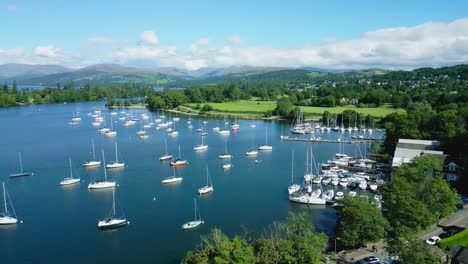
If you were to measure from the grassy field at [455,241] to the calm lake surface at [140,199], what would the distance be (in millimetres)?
7500

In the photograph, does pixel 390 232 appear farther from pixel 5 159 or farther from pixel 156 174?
pixel 5 159

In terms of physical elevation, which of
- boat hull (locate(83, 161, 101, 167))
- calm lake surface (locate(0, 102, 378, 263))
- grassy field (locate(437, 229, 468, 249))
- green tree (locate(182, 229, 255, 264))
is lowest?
calm lake surface (locate(0, 102, 378, 263))

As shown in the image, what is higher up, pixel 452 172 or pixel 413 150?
pixel 413 150

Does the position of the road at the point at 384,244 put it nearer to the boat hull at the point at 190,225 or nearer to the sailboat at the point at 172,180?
the boat hull at the point at 190,225

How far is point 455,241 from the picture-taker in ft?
65.5

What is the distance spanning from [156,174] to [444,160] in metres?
25.8

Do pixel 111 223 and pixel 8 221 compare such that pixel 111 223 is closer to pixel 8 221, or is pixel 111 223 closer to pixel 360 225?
pixel 8 221

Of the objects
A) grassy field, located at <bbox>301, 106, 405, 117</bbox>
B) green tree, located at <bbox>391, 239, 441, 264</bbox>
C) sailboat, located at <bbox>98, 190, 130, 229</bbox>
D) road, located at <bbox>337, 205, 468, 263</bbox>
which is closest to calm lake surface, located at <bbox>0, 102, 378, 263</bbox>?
sailboat, located at <bbox>98, 190, 130, 229</bbox>

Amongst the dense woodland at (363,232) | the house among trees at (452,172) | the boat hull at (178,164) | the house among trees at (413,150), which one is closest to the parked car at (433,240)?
the dense woodland at (363,232)

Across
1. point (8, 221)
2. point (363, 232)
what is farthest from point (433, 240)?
point (8, 221)

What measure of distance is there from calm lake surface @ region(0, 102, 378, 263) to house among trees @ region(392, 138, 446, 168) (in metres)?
8.77

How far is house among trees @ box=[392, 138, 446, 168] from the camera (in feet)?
112

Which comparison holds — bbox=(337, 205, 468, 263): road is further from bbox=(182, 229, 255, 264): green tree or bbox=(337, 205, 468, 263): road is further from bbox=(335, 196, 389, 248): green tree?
bbox=(182, 229, 255, 264): green tree

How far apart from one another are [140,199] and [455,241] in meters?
22.2
